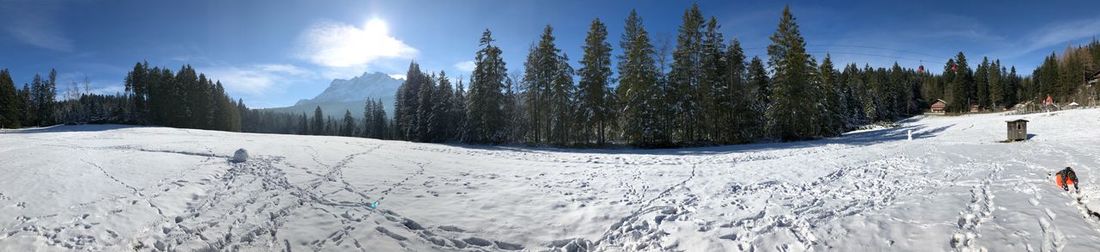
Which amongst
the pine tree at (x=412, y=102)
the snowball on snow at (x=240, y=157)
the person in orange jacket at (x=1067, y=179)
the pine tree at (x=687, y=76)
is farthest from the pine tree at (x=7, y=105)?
the person in orange jacket at (x=1067, y=179)

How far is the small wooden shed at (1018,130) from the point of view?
2678cm

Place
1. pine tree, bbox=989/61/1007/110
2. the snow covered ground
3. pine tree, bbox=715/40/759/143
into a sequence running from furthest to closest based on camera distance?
1. pine tree, bbox=989/61/1007/110
2. pine tree, bbox=715/40/759/143
3. the snow covered ground

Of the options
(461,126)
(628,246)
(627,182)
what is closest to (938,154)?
(627,182)

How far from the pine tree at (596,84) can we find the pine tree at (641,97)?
1.46 metres

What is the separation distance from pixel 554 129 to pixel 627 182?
25.4m

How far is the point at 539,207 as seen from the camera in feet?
34.8

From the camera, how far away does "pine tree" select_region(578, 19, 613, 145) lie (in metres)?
36.7

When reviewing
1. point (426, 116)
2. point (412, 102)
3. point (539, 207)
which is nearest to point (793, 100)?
point (539, 207)

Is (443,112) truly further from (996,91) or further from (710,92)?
(996,91)

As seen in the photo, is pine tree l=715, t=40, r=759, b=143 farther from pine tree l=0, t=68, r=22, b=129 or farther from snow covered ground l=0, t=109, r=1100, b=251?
pine tree l=0, t=68, r=22, b=129

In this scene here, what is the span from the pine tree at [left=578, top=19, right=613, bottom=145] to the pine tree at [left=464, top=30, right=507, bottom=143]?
819 centimetres

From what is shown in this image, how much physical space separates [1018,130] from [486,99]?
122 ft

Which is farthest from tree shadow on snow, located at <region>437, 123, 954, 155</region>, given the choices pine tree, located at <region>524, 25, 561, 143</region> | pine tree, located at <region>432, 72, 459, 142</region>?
pine tree, located at <region>432, 72, 459, 142</region>

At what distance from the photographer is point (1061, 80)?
79062 mm
